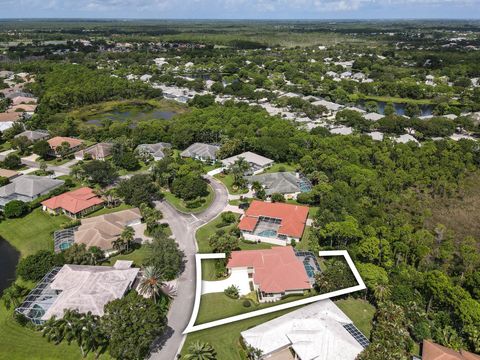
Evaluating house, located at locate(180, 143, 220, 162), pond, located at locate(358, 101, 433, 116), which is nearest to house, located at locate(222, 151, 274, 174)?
house, located at locate(180, 143, 220, 162)

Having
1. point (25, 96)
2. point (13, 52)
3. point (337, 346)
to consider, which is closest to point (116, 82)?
point (25, 96)

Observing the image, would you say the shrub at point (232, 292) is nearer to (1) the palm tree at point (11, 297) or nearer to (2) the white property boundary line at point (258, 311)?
(2) the white property boundary line at point (258, 311)

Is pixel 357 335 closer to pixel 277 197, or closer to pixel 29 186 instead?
pixel 277 197

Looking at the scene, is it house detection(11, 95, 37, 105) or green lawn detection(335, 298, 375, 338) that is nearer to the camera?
green lawn detection(335, 298, 375, 338)

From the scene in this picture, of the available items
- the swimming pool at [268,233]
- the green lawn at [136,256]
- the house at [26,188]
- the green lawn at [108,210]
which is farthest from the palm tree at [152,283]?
the house at [26,188]

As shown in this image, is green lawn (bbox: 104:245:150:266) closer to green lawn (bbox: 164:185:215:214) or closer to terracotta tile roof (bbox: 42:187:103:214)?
green lawn (bbox: 164:185:215:214)

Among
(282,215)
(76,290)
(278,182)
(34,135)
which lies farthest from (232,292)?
(34,135)

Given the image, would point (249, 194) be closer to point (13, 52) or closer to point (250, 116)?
point (250, 116)
